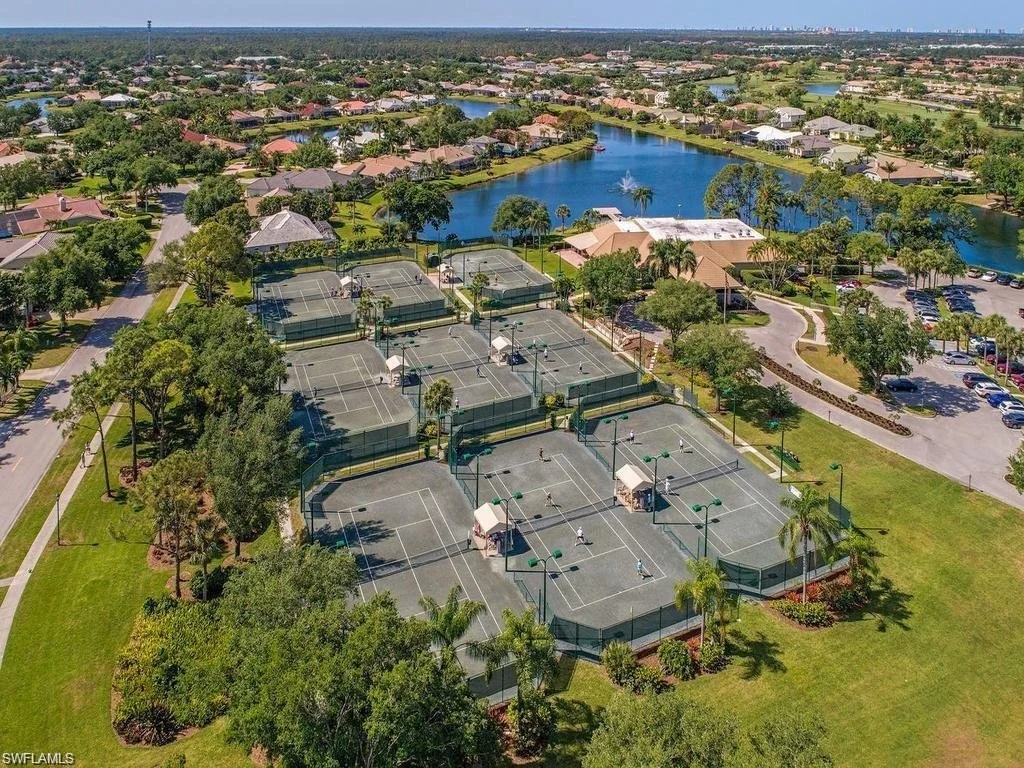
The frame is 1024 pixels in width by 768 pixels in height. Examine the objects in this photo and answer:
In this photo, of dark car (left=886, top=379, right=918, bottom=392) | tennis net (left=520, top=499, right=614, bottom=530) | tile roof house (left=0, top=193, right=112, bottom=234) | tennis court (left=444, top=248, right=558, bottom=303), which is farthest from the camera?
tile roof house (left=0, top=193, right=112, bottom=234)

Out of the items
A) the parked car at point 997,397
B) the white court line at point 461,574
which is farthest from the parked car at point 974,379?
the white court line at point 461,574

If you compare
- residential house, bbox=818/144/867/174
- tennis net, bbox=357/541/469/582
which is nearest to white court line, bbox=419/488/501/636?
tennis net, bbox=357/541/469/582

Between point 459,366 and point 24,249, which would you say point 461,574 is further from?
point 24,249

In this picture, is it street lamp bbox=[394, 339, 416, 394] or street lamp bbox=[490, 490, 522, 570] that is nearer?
street lamp bbox=[490, 490, 522, 570]

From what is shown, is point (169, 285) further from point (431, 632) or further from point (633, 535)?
point (431, 632)

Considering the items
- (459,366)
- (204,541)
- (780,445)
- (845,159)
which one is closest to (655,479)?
(780,445)

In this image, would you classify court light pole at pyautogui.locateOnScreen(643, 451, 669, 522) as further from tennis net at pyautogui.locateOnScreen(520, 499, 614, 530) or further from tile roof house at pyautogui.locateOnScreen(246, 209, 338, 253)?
tile roof house at pyautogui.locateOnScreen(246, 209, 338, 253)

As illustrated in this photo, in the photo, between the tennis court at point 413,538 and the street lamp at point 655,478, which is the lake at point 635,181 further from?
the tennis court at point 413,538
